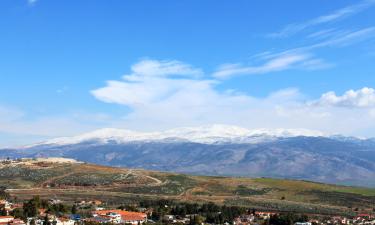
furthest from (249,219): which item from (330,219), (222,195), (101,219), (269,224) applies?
(222,195)

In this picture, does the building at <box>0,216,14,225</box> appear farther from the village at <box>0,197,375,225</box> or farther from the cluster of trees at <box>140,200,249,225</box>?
the cluster of trees at <box>140,200,249,225</box>

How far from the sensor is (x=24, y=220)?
10625cm

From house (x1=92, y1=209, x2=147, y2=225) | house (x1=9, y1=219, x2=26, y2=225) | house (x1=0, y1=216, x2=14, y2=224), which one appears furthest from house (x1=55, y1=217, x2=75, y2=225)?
house (x1=0, y1=216, x2=14, y2=224)

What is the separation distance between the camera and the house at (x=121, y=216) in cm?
11438

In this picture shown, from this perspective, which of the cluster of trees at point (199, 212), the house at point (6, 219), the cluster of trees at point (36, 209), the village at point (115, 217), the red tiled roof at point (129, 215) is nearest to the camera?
the house at point (6, 219)

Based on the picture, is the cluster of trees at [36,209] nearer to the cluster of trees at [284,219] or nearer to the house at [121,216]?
the house at [121,216]

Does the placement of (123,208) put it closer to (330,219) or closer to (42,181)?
(330,219)

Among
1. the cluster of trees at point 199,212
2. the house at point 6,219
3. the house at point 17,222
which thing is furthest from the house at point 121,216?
the house at point 6,219

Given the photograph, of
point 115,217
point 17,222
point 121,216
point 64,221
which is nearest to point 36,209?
point 64,221

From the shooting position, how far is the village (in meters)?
108

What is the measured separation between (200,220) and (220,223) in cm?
589

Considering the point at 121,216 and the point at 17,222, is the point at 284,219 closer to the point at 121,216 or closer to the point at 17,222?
the point at 121,216

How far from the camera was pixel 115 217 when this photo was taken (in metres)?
117

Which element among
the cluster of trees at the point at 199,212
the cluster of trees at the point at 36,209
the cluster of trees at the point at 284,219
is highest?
the cluster of trees at the point at 36,209
